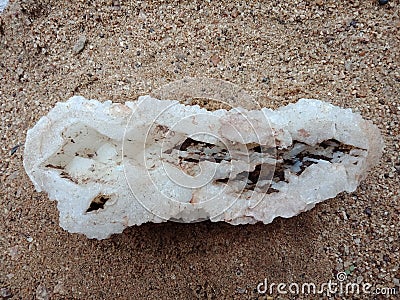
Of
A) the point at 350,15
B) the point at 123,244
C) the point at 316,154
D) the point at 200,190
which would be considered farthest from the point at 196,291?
the point at 350,15

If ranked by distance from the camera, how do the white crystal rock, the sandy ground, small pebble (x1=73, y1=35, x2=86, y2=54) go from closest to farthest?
the white crystal rock < the sandy ground < small pebble (x1=73, y1=35, x2=86, y2=54)

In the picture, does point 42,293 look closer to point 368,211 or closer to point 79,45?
point 79,45

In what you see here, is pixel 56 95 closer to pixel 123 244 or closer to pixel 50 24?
pixel 50 24

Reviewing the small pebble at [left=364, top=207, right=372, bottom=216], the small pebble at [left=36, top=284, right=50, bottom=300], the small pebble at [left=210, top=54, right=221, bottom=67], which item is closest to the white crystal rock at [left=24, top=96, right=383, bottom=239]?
the small pebble at [left=364, top=207, right=372, bottom=216]

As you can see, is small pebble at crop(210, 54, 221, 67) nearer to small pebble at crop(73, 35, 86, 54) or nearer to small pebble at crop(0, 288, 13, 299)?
small pebble at crop(73, 35, 86, 54)

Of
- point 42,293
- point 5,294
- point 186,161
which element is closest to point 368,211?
point 186,161

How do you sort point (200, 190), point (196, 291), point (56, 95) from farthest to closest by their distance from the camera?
point (56, 95) → point (196, 291) → point (200, 190)

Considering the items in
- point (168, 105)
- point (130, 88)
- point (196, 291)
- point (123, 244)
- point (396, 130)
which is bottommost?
point (196, 291)
